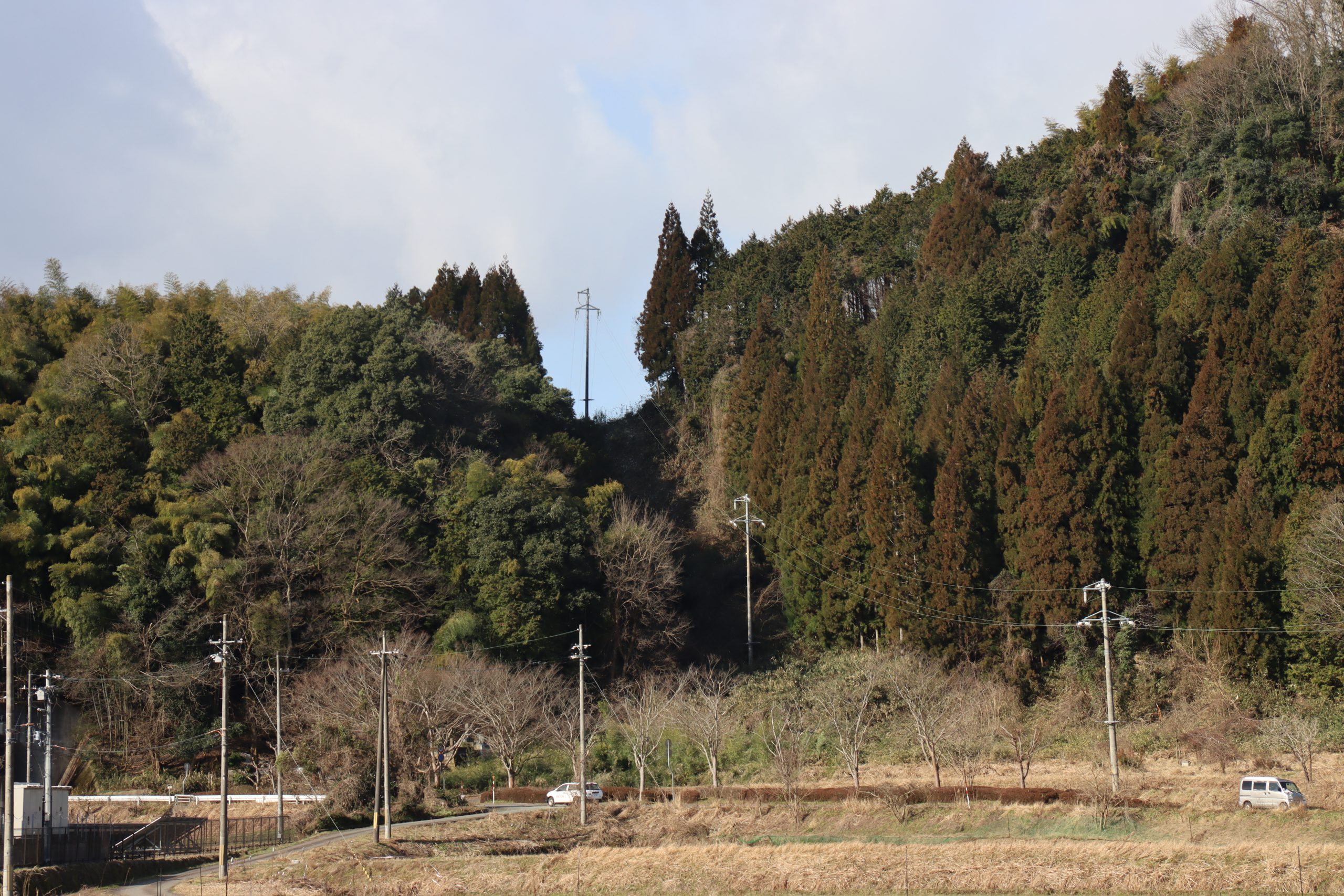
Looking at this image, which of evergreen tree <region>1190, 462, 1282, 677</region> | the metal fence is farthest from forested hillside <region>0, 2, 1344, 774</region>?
the metal fence

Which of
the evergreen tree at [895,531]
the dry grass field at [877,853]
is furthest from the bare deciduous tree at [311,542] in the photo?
the evergreen tree at [895,531]

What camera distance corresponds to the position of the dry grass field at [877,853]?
1049 inches

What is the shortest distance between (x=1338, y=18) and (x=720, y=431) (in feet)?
102

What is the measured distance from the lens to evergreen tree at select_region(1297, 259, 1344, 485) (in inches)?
1683

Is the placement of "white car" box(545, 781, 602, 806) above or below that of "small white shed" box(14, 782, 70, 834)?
below

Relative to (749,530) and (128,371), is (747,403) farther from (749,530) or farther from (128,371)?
(128,371)

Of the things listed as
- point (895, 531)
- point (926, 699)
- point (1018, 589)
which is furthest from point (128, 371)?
point (1018, 589)

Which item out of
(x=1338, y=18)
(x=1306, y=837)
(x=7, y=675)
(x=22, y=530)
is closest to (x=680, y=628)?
(x=22, y=530)

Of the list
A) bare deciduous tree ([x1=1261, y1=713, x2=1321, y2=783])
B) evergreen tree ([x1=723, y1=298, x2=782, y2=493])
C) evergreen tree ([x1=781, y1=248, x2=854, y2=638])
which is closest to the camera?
bare deciduous tree ([x1=1261, y1=713, x2=1321, y2=783])

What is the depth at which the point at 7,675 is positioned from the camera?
77.7ft

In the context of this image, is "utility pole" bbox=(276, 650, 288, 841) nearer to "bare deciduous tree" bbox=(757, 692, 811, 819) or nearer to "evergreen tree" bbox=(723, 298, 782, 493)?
"bare deciduous tree" bbox=(757, 692, 811, 819)

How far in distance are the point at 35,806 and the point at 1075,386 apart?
35.3 metres

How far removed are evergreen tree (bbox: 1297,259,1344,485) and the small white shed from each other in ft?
119

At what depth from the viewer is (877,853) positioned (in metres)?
29.0
